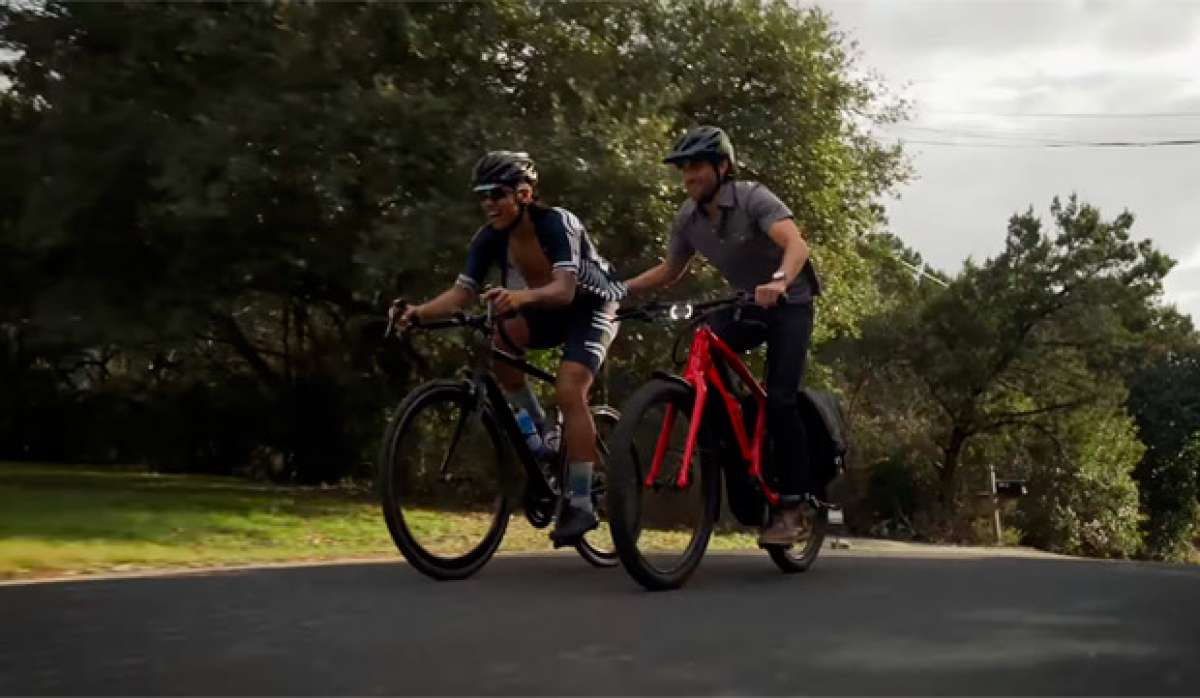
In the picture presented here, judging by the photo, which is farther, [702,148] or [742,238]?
[742,238]

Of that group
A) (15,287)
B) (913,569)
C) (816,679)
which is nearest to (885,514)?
(15,287)

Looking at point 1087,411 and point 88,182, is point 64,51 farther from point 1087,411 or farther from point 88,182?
point 1087,411

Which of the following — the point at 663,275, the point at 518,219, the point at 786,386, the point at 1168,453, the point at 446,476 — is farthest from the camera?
the point at 1168,453

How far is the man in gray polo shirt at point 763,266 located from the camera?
579cm

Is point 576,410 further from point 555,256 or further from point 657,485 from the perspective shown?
point 555,256

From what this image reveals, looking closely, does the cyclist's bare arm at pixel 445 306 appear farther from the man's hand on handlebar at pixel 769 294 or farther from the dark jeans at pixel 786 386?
the man's hand on handlebar at pixel 769 294

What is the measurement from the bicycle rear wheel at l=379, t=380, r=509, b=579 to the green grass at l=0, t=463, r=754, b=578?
63 mm

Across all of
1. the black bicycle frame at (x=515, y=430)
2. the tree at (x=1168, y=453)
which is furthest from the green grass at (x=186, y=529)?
the tree at (x=1168, y=453)

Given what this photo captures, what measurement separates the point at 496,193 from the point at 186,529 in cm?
537

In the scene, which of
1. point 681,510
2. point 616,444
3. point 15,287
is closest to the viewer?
point 616,444

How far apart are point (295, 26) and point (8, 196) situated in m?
3.82

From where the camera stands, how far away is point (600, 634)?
4281 millimetres

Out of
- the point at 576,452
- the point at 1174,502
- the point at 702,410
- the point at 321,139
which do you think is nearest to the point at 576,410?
the point at 576,452

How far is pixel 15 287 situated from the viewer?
1584 centimetres
